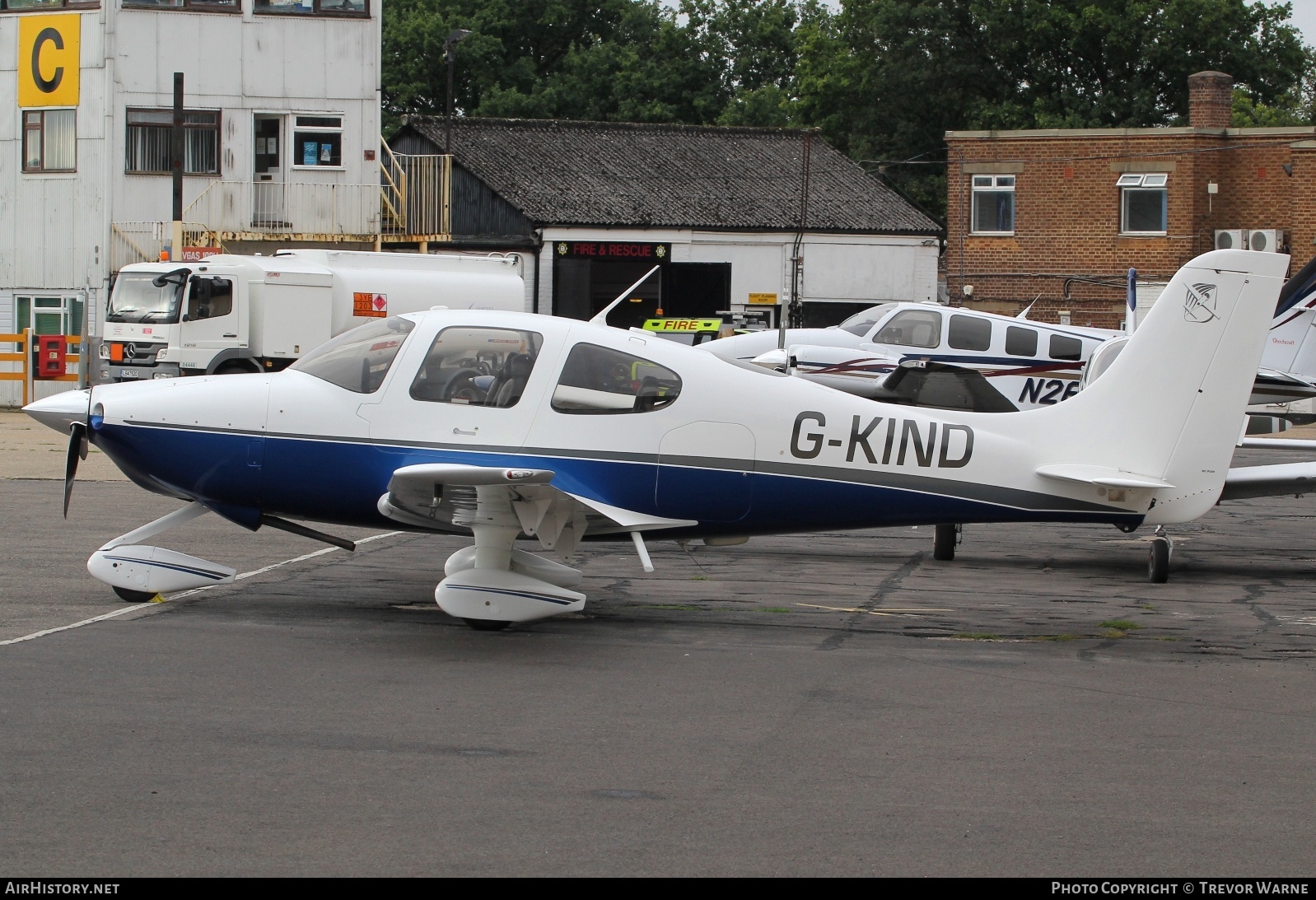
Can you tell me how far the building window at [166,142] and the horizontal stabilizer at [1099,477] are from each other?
1168 inches

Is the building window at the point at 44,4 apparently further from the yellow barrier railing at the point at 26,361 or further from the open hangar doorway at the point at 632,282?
the open hangar doorway at the point at 632,282

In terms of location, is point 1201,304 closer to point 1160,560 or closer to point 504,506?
point 1160,560

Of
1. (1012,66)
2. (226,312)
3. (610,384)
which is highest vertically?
(1012,66)

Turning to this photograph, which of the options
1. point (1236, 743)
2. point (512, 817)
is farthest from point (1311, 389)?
point (512, 817)

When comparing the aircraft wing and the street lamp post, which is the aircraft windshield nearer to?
the aircraft wing

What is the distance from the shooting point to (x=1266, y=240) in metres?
40.9

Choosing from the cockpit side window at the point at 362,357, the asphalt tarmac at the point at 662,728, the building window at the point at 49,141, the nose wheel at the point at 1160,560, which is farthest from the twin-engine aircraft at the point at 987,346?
the building window at the point at 49,141

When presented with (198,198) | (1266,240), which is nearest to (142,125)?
(198,198)

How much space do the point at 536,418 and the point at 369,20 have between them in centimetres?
2958

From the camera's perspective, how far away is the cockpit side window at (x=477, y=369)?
960cm

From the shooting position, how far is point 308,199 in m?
36.9

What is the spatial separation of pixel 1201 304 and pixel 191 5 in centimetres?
3058

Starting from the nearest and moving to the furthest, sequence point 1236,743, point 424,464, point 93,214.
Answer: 1. point 1236,743
2. point 424,464
3. point 93,214

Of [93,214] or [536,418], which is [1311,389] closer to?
[536,418]
